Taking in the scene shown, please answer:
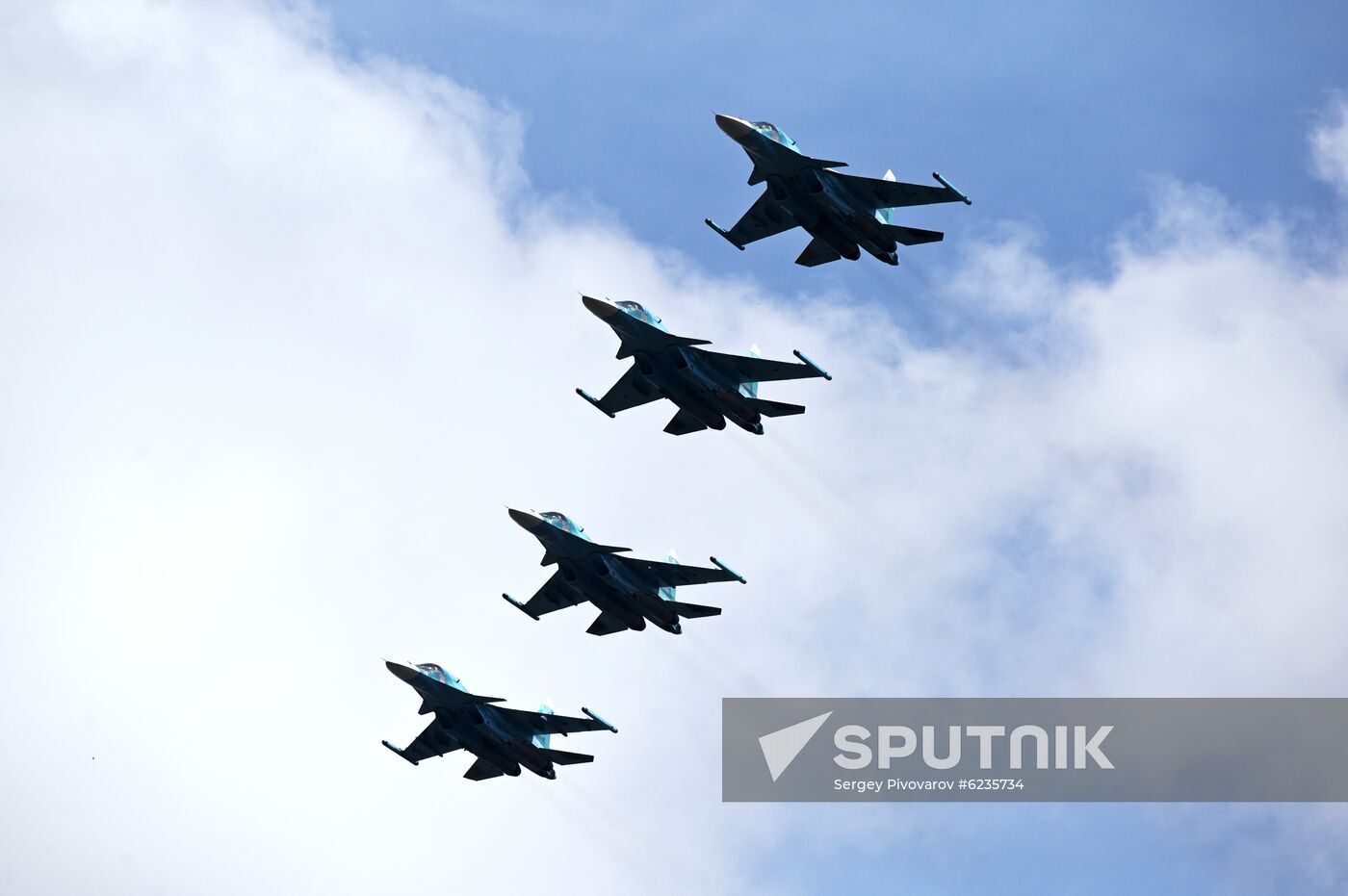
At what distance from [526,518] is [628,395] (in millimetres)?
8888

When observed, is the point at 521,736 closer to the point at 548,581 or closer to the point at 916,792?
the point at 548,581

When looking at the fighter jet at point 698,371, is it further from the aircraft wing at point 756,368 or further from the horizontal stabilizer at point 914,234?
the horizontal stabilizer at point 914,234

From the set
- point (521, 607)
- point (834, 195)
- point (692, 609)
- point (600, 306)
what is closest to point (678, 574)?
point (692, 609)

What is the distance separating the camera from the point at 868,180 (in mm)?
82625

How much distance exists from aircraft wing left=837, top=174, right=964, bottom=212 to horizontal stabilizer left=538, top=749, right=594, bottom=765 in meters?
33.1

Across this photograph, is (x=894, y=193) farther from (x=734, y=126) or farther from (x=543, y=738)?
(x=543, y=738)

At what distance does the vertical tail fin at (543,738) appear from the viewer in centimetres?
9232

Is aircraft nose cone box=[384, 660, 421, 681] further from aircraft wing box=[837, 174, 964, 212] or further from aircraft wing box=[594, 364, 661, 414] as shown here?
aircraft wing box=[837, 174, 964, 212]

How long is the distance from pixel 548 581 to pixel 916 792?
22.8 m

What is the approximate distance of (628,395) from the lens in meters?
91.2

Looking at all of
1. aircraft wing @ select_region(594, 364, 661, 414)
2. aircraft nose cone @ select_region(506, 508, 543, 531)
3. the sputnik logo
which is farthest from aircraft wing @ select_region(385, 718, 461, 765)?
aircraft wing @ select_region(594, 364, 661, 414)

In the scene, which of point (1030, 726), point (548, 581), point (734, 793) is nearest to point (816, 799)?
point (734, 793)

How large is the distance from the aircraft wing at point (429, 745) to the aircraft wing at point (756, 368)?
25765 mm

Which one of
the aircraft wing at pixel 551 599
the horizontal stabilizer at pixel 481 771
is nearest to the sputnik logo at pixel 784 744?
the aircraft wing at pixel 551 599
